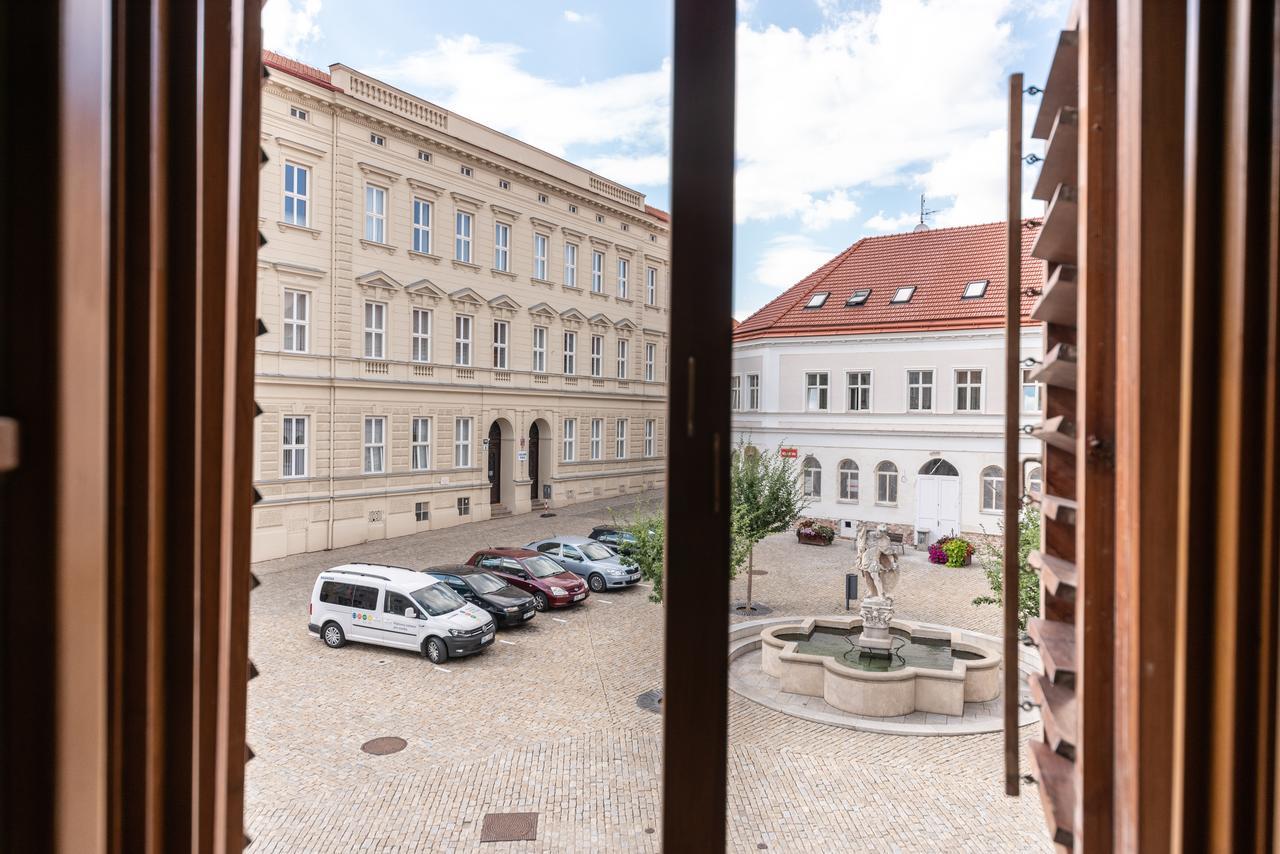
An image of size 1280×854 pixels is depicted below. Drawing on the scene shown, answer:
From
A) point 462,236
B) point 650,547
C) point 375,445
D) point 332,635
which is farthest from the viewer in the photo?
point 462,236

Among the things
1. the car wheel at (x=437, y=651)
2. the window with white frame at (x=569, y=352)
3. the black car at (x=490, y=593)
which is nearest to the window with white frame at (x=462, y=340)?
the window with white frame at (x=569, y=352)

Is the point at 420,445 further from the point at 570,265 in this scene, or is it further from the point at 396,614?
the point at 396,614

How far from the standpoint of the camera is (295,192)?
6.92 m

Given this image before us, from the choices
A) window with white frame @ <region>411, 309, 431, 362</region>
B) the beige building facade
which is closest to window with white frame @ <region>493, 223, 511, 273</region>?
the beige building facade

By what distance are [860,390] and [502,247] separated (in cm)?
387

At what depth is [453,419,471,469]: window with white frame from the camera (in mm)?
7680

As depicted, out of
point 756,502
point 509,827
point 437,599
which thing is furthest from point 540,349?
point 509,827

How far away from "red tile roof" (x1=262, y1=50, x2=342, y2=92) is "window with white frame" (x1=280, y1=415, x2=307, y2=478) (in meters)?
3.18

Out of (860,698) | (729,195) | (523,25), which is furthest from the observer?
(860,698)
